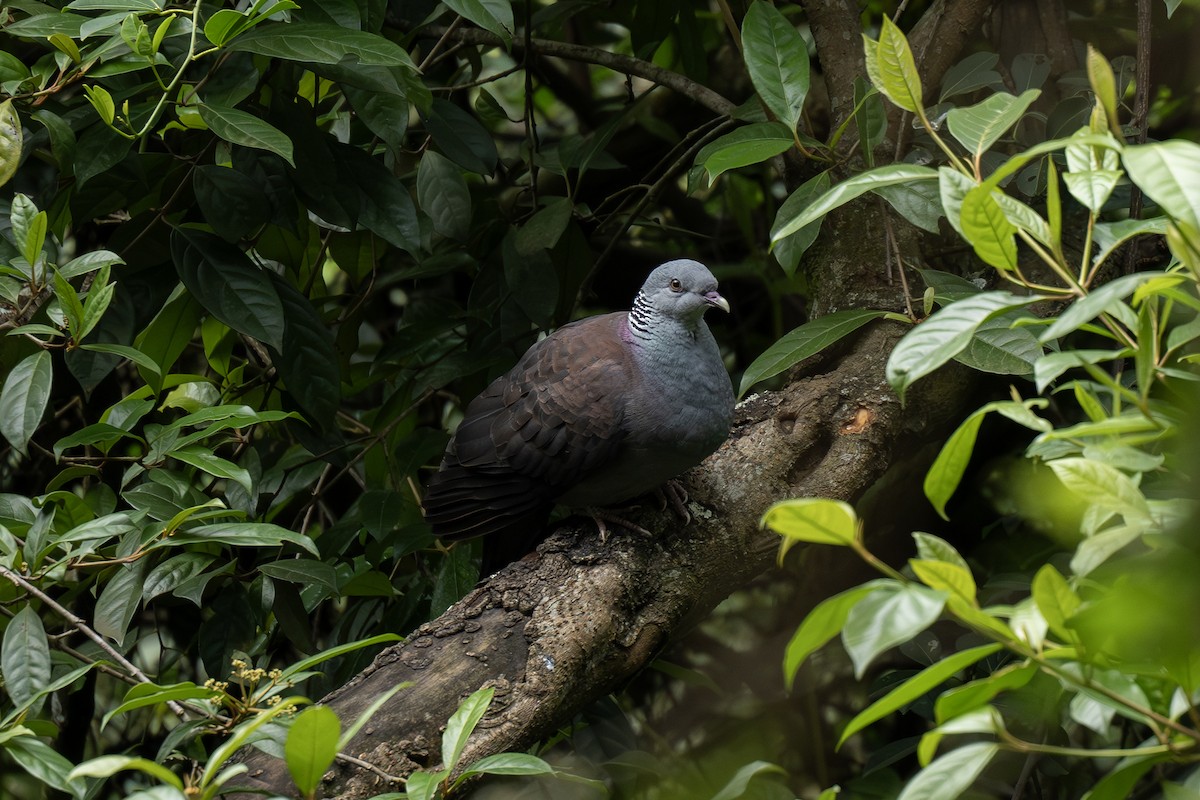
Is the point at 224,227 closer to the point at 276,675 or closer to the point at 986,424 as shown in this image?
the point at 276,675

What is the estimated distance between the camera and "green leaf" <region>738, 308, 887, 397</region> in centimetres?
238

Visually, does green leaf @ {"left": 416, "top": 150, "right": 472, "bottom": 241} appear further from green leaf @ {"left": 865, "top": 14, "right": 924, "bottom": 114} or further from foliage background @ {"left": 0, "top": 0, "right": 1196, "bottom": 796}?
green leaf @ {"left": 865, "top": 14, "right": 924, "bottom": 114}

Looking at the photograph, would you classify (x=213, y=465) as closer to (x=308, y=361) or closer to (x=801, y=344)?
(x=308, y=361)

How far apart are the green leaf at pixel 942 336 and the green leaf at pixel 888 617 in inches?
10.4

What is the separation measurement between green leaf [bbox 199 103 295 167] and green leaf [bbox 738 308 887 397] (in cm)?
110

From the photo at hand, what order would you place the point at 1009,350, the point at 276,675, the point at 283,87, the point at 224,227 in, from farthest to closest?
1. the point at 283,87
2. the point at 224,227
3. the point at 1009,350
4. the point at 276,675

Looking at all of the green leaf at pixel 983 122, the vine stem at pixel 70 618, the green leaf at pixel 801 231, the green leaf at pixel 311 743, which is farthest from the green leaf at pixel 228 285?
the green leaf at pixel 983 122

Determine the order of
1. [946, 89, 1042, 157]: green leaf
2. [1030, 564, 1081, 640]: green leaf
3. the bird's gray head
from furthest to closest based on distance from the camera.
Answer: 1. the bird's gray head
2. [946, 89, 1042, 157]: green leaf
3. [1030, 564, 1081, 640]: green leaf

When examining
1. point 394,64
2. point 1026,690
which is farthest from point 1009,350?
point 394,64

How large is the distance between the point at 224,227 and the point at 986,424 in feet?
7.45

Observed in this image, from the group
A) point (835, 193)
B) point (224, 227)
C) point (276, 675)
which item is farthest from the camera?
point (224, 227)

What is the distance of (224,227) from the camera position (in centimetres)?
251

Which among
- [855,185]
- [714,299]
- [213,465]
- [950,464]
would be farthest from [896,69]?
[213,465]

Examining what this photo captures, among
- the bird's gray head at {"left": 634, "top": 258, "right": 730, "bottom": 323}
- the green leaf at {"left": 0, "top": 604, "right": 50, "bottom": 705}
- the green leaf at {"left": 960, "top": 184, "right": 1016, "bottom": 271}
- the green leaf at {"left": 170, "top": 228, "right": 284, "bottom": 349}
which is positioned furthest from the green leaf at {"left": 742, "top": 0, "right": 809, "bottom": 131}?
the green leaf at {"left": 0, "top": 604, "right": 50, "bottom": 705}
